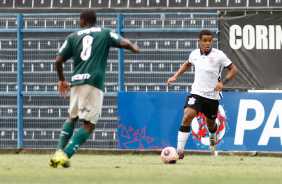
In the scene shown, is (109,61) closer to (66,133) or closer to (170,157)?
(170,157)

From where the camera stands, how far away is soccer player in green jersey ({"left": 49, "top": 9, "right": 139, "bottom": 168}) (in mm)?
10281

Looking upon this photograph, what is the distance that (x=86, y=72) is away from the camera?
10367 mm

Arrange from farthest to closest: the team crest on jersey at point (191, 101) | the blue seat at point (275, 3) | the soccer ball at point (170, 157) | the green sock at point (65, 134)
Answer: the blue seat at point (275, 3)
the team crest on jersey at point (191, 101)
the soccer ball at point (170, 157)
the green sock at point (65, 134)

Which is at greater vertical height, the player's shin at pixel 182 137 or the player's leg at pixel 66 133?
the player's leg at pixel 66 133

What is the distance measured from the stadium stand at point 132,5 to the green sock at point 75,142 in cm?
869

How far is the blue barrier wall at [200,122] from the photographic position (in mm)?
16172

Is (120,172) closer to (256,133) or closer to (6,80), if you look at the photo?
(256,133)

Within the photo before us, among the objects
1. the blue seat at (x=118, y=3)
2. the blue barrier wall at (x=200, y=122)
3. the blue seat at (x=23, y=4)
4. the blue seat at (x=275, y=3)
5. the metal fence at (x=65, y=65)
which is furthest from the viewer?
the blue seat at (x=23, y=4)

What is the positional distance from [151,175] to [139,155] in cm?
772

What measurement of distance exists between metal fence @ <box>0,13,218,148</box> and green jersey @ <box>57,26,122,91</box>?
669 cm

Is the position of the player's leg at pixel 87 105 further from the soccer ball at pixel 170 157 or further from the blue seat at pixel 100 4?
the blue seat at pixel 100 4

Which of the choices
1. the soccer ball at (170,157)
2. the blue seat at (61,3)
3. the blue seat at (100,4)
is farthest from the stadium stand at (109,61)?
the soccer ball at (170,157)

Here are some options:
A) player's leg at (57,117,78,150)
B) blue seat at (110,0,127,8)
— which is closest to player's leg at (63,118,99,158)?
player's leg at (57,117,78,150)

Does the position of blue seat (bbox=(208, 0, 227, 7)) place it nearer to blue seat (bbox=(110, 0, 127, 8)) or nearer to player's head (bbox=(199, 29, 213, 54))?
blue seat (bbox=(110, 0, 127, 8))
